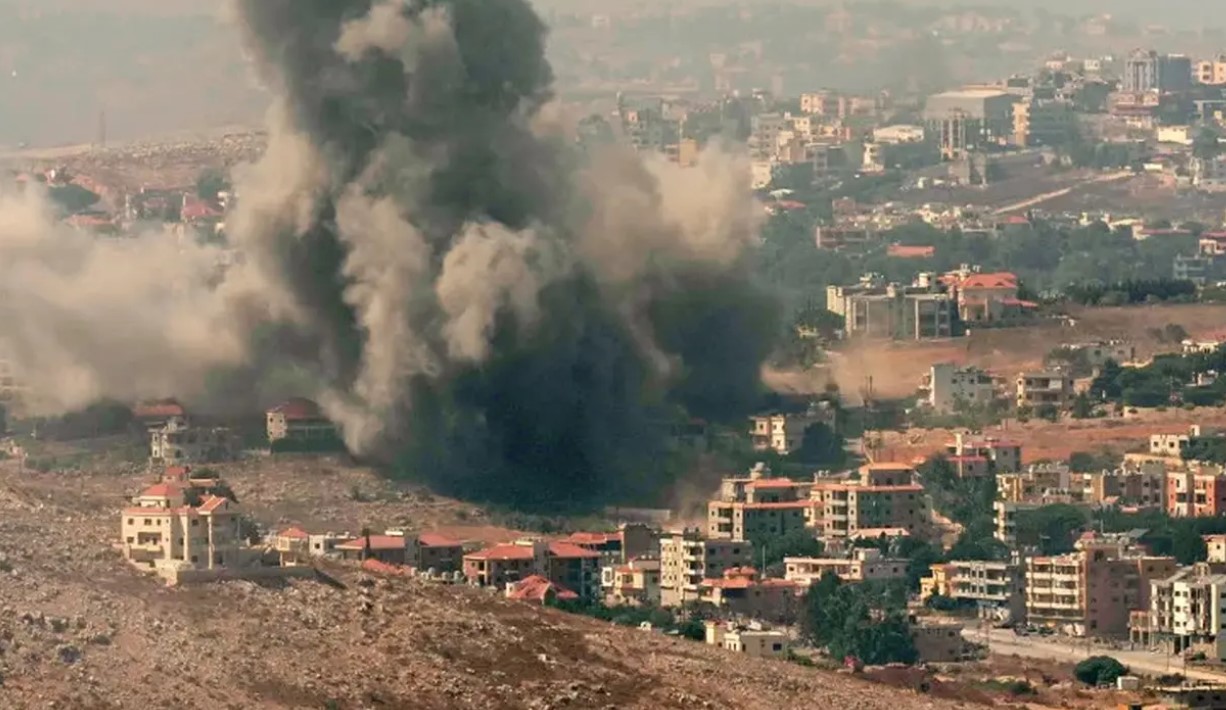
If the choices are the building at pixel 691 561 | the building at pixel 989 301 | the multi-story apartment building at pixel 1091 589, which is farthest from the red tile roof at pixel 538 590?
the building at pixel 989 301

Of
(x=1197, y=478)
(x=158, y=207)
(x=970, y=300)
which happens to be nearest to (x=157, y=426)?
(x=1197, y=478)

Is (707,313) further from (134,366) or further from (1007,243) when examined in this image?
(1007,243)

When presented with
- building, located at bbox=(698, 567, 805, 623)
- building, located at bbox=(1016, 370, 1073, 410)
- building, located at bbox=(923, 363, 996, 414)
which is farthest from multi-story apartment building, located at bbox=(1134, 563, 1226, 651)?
building, located at bbox=(1016, 370, 1073, 410)

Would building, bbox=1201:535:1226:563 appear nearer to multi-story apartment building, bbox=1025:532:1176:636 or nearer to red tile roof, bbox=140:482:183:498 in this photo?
multi-story apartment building, bbox=1025:532:1176:636

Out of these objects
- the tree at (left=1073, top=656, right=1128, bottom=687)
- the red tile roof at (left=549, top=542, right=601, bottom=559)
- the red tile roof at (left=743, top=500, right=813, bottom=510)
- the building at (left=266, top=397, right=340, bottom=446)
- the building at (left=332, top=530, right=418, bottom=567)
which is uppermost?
the building at (left=266, top=397, right=340, bottom=446)

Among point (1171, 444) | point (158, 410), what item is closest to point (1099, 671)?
point (158, 410)
